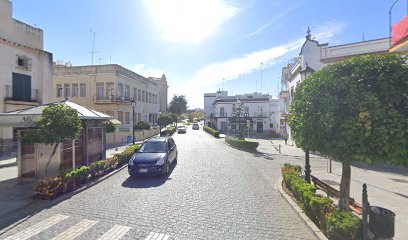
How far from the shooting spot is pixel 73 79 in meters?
31.4

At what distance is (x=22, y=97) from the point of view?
17.4 metres

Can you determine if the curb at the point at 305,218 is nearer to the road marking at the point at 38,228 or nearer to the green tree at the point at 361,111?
the green tree at the point at 361,111

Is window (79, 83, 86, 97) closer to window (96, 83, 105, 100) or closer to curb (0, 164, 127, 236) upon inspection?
window (96, 83, 105, 100)

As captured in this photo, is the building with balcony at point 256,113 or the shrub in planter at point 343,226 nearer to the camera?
the shrub in planter at point 343,226

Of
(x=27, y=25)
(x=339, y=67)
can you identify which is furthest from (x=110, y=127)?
(x=339, y=67)

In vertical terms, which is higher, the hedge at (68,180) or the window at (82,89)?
the window at (82,89)

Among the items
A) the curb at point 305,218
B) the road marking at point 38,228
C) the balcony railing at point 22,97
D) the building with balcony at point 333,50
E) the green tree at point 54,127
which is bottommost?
the road marking at point 38,228

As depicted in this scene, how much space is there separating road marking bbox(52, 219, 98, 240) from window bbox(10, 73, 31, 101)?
15986mm

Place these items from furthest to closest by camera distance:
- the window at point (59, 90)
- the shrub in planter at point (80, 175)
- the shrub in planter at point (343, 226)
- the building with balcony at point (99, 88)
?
the window at point (59, 90)
the building with balcony at point (99, 88)
the shrub in planter at point (80, 175)
the shrub in planter at point (343, 226)

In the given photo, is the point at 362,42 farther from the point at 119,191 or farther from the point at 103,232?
the point at 103,232

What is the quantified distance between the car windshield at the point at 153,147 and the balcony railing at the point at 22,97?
1201cm

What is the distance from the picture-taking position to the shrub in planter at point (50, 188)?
7053mm

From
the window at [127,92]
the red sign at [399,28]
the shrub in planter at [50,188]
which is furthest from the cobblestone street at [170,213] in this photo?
the window at [127,92]

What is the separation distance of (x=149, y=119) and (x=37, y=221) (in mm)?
36885
